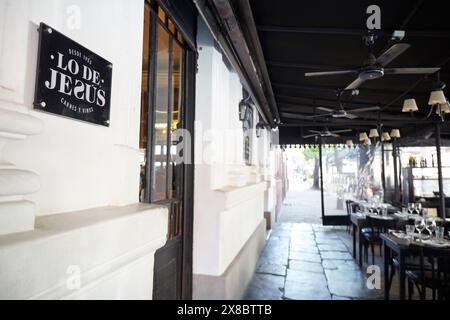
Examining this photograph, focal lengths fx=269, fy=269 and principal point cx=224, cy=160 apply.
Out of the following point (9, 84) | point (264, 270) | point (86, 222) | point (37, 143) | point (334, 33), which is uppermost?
point (334, 33)

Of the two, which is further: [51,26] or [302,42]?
[302,42]

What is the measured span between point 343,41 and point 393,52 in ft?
3.15

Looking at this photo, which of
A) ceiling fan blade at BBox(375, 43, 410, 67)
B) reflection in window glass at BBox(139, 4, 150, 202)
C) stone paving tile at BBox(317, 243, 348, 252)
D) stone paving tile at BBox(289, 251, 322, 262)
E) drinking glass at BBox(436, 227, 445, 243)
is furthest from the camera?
stone paving tile at BBox(317, 243, 348, 252)

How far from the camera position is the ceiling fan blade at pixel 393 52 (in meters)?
2.77

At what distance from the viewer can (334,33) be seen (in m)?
3.46

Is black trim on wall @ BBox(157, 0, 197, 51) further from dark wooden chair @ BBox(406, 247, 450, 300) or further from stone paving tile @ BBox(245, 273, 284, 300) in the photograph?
dark wooden chair @ BBox(406, 247, 450, 300)

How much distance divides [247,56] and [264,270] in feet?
11.0

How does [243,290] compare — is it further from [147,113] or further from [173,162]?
[147,113]

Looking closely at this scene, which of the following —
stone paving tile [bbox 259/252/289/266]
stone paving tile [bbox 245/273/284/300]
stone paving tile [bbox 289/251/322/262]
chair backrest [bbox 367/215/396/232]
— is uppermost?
chair backrest [bbox 367/215/396/232]

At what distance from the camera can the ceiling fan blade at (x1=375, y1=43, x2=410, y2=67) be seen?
2766 mm

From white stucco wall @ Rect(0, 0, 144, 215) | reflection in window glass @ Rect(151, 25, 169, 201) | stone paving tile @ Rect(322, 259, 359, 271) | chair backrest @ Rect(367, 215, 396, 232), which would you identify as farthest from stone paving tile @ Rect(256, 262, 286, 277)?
white stucco wall @ Rect(0, 0, 144, 215)

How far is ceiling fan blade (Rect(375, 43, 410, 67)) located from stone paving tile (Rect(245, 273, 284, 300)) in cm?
313

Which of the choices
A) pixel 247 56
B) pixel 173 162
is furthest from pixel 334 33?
pixel 173 162

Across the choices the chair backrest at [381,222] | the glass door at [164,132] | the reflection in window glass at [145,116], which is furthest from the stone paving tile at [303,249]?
the reflection in window glass at [145,116]
